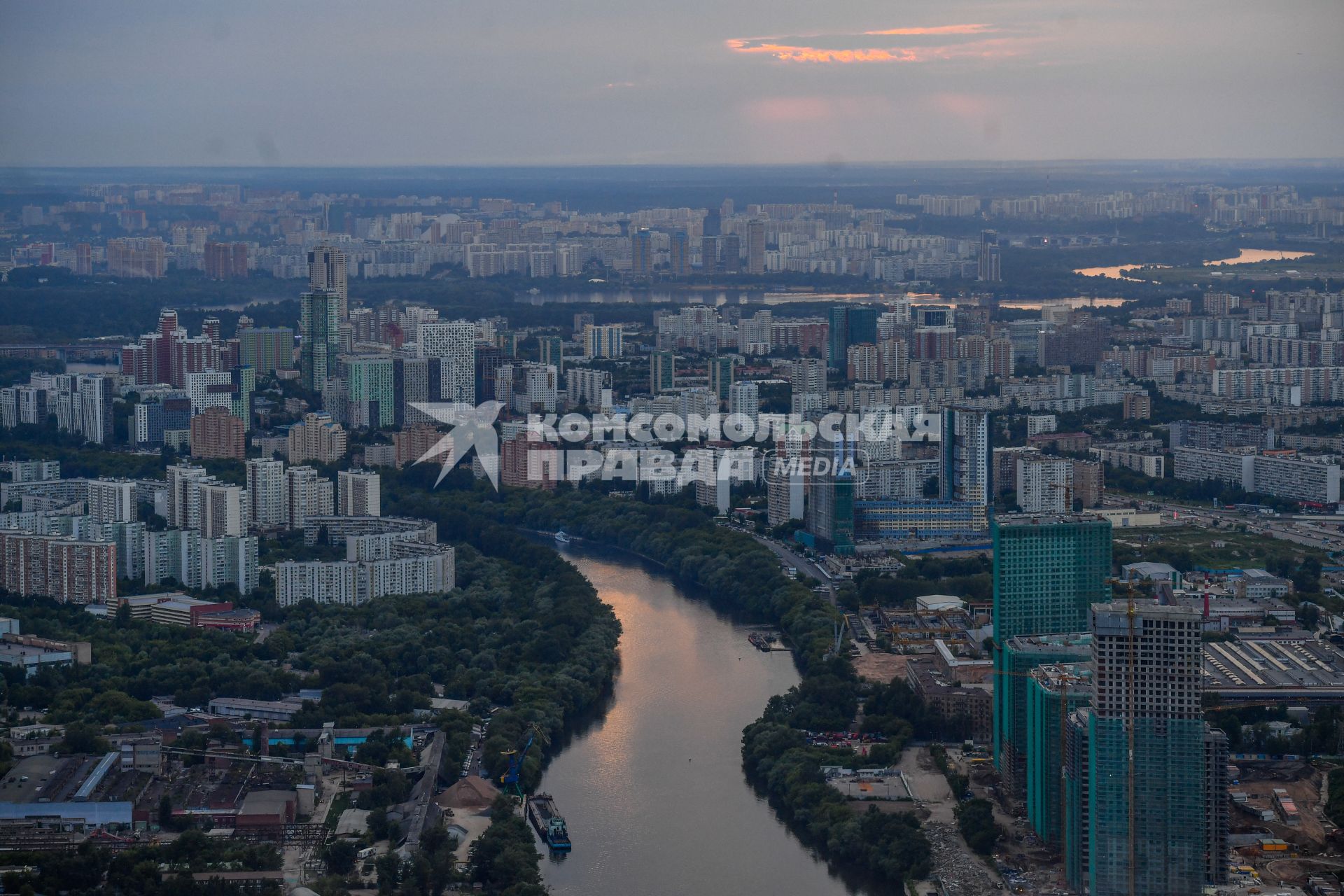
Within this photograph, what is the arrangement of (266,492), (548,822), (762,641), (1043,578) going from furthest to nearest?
(266,492) → (762,641) → (1043,578) → (548,822)

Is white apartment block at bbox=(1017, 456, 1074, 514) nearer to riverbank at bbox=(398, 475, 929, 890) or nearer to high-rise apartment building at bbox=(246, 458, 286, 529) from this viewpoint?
riverbank at bbox=(398, 475, 929, 890)

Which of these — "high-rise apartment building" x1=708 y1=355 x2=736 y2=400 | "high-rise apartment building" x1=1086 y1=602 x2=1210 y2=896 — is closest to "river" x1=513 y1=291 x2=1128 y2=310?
"high-rise apartment building" x1=708 y1=355 x2=736 y2=400

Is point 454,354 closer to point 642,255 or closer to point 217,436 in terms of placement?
point 217,436

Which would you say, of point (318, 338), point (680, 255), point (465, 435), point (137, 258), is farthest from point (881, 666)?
point (680, 255)

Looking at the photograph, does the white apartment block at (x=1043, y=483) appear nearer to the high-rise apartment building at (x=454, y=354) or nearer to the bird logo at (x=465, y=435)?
the bird logo at (x=465, y=435)

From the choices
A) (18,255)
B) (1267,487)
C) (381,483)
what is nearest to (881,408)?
(1267,487)
